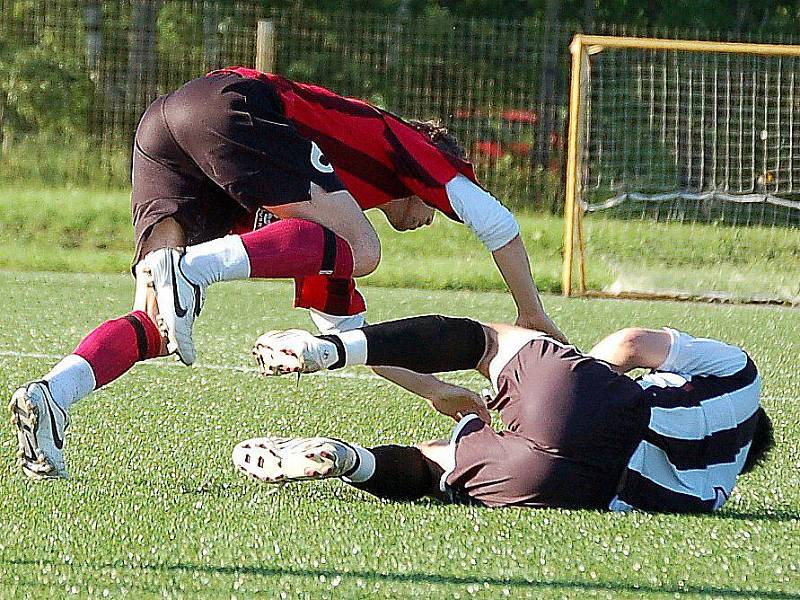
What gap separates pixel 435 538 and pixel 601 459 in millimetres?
524

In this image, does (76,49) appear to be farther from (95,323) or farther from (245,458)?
Answer: (245,458)

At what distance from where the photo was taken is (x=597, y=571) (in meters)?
2.90

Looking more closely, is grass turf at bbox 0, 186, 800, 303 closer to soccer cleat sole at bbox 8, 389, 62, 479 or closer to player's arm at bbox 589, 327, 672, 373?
player's arm at bbox 589, 327, 672, 373

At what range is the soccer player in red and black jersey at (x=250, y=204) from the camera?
3.57 meters

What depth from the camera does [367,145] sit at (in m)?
4.09

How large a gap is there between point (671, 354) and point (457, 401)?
783 millimetres

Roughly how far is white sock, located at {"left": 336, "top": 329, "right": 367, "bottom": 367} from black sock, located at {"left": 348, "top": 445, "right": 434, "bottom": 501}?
34 cm

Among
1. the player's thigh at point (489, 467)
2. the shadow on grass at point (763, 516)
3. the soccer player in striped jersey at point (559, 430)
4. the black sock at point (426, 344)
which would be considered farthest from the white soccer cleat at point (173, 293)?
the shadow on grass at point (763, 516)

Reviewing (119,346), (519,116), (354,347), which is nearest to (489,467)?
(354,347)

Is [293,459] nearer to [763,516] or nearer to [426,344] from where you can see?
[426,344]

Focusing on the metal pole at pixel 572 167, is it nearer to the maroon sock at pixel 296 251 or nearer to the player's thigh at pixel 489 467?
the maroon sock at pixel 296 251

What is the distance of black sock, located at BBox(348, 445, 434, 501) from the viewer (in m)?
3.55

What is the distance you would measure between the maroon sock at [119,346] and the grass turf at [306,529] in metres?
0.28

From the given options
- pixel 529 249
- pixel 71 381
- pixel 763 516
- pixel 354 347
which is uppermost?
pixel 354 347
